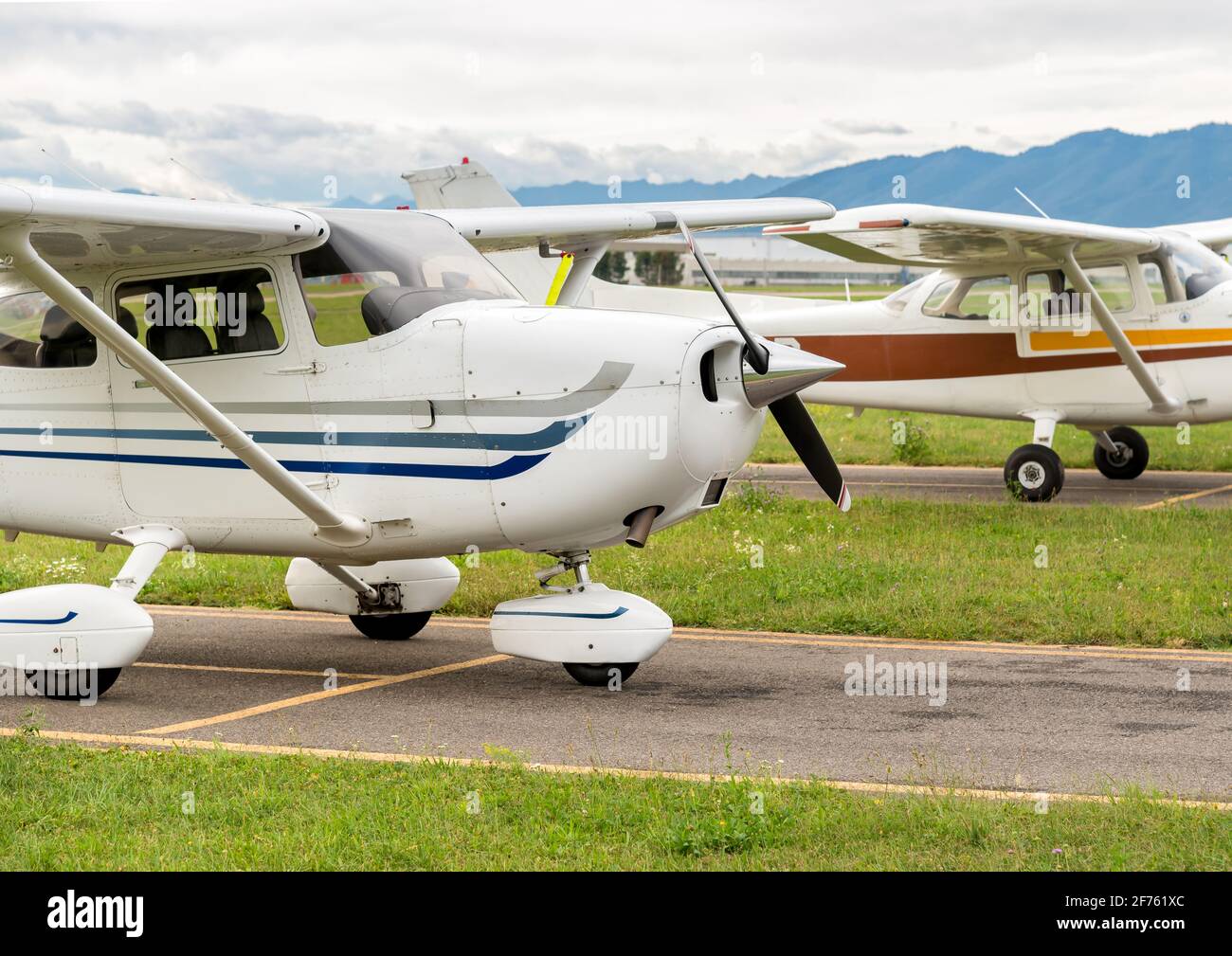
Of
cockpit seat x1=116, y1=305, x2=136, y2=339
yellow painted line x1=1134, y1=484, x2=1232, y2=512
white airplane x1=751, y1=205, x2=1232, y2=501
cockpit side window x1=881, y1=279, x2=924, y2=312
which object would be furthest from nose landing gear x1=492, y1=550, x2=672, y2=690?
cockpit side window x1=881, y1=279, x2=924, y2=312

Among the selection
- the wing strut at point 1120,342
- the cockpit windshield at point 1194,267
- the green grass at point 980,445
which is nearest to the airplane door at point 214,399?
the wing strut at point 1120,342

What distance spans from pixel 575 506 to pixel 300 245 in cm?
213

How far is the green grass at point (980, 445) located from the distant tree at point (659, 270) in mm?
71704

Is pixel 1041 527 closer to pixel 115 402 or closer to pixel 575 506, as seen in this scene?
pixel 575 506

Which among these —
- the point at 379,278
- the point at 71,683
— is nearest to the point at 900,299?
the point at 379,278

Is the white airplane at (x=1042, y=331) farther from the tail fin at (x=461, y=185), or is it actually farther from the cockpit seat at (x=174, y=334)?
the cockpit seat at (x=174, y=334)

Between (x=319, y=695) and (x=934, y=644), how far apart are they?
12.6ft

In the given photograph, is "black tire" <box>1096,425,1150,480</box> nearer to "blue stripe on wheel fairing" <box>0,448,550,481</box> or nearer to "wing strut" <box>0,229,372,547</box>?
"blue stripe on wheel fairing" <box>0,448,550,481</box>

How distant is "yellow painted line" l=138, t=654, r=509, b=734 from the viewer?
7703mm

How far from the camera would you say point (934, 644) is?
31.6 ft

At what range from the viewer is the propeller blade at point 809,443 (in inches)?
341

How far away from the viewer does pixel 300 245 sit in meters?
8.34

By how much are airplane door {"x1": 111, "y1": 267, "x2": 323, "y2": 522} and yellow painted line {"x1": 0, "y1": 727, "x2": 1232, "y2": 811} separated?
1637 millimetres
